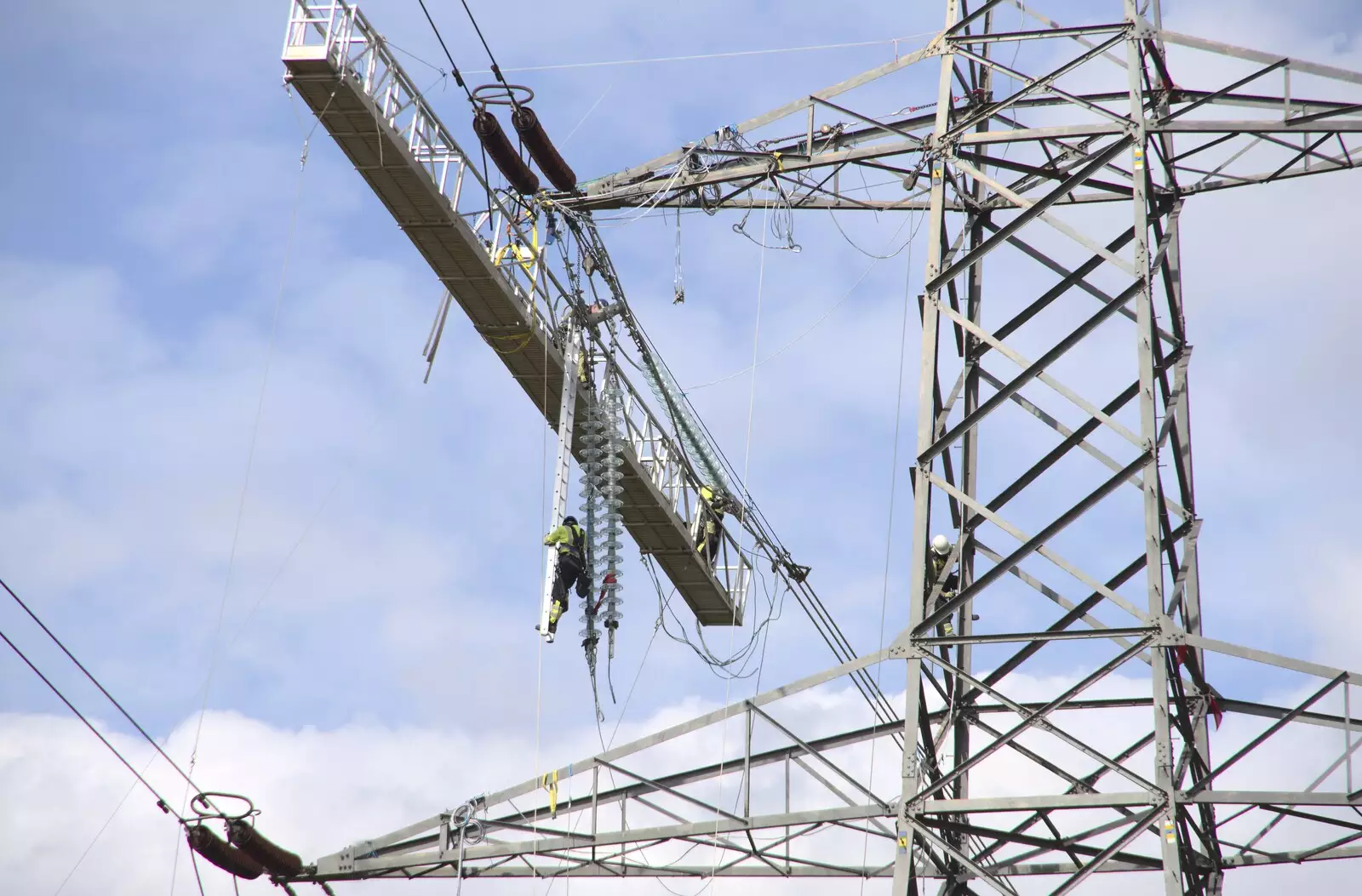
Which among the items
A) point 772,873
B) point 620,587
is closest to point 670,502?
point 620,587

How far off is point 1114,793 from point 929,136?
295 inches

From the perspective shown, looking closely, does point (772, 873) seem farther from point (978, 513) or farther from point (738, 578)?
point (738, 578)

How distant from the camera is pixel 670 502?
30.3m

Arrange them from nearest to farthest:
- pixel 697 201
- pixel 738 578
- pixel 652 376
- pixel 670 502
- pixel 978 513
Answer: pixel 978 513 → pixel 697 201 → pixel 652 376 → pixel 670 502 → pixel 738 578

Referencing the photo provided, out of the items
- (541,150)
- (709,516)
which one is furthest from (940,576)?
(709,516)

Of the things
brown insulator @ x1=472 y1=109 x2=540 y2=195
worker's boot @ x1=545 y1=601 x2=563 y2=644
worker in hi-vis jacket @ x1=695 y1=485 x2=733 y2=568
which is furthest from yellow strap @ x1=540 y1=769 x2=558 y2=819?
worker in hi-vis jacket @ x1=695 y1=485 x2=733 y2=568

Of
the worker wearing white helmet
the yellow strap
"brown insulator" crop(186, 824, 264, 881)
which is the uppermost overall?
the worker wearing white helmet

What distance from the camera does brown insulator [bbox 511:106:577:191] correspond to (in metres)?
23.1

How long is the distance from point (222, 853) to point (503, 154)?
28.8 ft

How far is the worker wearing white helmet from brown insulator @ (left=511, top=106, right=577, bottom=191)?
21.1 ft

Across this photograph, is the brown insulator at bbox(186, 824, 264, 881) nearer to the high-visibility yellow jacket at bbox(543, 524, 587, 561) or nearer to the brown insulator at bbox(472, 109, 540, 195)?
the high-visibility yellow jacket at bbox(543, 524, 587, 561)

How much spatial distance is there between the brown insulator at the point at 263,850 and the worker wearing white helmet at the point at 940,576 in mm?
7695

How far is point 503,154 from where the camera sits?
2338 cm

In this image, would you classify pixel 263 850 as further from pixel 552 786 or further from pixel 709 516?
pixel 709 516
